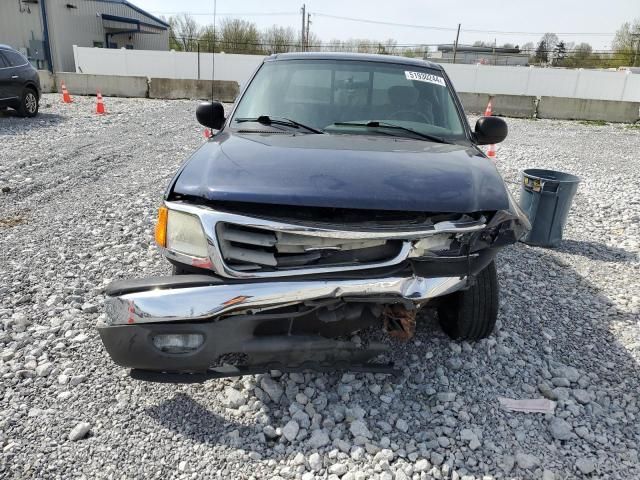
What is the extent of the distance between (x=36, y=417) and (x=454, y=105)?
11.1 feet

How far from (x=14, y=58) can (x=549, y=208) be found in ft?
41.4

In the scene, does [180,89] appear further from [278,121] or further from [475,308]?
[475,308]

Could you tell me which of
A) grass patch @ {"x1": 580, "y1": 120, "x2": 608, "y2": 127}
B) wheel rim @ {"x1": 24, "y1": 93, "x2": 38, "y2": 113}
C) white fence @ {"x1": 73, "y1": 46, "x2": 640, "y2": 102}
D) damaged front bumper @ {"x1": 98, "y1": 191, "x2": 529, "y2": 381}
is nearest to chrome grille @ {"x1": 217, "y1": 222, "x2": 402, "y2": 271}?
damaged front bumper @ {"x1": 98, "y1": 191, "x2": 529, "y2": 381}

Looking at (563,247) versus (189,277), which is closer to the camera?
(189,277)

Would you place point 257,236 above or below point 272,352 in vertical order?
above

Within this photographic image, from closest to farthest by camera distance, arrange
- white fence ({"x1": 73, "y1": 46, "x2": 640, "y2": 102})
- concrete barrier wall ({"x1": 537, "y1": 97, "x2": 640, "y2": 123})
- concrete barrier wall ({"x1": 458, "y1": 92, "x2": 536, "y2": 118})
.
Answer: concrete barrier wall ({"x1": 537, "y1": 97, "x2": 640, "y2": 123}), concrete barrier wall ({"x1": 458, "y1": 92, "x2": 536, "y2": 118}), white fence ({"x1": 73, "y1": 46, "x2": 640, "y2": 102})

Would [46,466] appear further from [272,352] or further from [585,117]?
[585,117]

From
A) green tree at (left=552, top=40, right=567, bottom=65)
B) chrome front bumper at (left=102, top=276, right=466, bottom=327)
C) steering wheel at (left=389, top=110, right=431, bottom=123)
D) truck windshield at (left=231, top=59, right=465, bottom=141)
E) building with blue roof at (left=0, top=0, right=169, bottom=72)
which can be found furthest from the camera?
green tree at (left=552, top=40, right=567, bottom=65)

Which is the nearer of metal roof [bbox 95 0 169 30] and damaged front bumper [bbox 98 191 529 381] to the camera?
damaged front bumper [bbox 98 191 529 381]

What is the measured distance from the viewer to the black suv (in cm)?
1140

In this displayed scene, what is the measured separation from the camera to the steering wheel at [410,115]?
3.53 m

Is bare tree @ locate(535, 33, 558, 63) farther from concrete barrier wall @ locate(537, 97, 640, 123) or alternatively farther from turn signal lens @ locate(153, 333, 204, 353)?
turn signal lens @ locate(153, 333, 204, 353)

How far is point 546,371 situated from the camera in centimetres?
298

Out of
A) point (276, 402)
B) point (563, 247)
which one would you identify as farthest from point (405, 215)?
point (563, 247)
